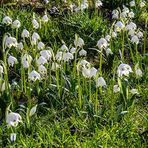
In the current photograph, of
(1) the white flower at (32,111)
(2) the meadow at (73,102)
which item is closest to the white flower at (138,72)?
(2) the meadow at (73,102)

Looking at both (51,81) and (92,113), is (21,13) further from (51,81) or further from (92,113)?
(92,113)

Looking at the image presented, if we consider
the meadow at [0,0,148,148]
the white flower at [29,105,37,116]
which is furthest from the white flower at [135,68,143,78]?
the white flower at [29,105,37,116]

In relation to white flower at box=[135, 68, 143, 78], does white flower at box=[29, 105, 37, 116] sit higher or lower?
lower

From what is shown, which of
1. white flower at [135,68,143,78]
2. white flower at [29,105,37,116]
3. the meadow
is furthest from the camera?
white flower at [135,68,143,78]

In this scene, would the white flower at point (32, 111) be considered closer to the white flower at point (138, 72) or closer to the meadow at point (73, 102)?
the meadow at point (73, 102)

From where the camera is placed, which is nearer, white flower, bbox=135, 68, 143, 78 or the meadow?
the meadow

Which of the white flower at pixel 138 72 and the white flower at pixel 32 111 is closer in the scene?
the white flower at pixel 32 111

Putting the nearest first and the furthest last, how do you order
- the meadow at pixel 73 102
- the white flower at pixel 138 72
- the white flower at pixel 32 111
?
the meadow at pixel 73 102, the white flower at pixel 32 111, the white flower at pixel 138 72

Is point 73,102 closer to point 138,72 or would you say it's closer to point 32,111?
point 32,111

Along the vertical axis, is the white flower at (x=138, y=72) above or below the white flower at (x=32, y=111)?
above

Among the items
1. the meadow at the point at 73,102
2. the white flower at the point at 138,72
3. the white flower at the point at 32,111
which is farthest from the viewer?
the white flower at the point at 138,72

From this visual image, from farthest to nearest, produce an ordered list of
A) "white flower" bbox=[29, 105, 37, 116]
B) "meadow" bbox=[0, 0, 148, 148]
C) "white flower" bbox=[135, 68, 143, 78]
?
"white flower" bbox=[135, 68, 143, 78]
"white flower" bbox=[29, 105, 37, 116]
"meadow" bbox=[0, 0, 148, 148]

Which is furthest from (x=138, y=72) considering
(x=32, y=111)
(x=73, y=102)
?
(x=32, y=111)

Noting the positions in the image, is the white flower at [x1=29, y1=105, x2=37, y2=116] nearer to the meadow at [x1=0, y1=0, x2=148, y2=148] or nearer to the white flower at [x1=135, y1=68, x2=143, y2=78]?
the meadow at [x1=0, y1=0, x2=148, y2=148]
